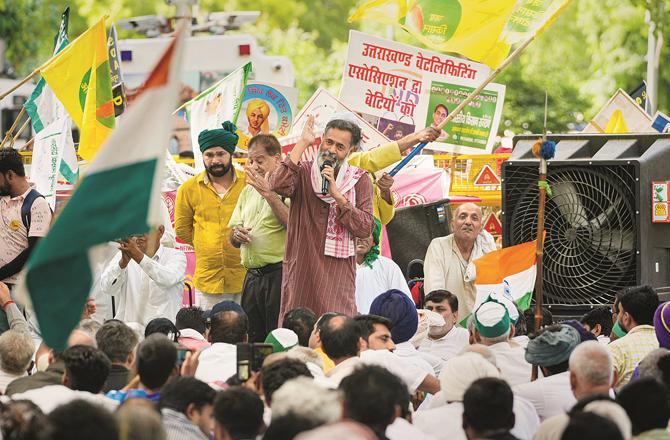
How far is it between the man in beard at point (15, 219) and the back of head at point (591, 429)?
5.03 m

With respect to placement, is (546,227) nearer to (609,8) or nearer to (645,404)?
(645,404)

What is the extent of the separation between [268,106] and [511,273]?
533cm

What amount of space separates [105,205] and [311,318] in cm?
370

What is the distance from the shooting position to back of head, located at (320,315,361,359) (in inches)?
310

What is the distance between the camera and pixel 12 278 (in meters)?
9.91

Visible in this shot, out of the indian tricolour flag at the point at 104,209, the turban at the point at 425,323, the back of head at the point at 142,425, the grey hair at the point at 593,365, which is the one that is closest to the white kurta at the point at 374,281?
the turban at the point at 425,323

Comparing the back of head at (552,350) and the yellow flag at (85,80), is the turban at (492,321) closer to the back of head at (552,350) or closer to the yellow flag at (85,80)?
the back of head at (552,350)

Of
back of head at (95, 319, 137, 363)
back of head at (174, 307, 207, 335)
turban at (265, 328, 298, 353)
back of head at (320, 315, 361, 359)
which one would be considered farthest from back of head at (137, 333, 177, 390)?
back of head at (174, 307, 207, 335)

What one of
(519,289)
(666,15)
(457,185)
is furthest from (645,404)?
(666,15)

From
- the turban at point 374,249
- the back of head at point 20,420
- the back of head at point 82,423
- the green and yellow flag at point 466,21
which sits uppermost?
the green and yellow flag at point 466,21

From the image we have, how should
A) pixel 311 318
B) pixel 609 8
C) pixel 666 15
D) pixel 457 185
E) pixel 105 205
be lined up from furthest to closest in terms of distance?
pixel 609 8, pixel 666 15, pixel 457 185, pixel 311 318, pixel 105 205

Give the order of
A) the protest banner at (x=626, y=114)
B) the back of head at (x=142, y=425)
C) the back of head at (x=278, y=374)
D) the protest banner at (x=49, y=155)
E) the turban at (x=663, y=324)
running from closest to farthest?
1. the back of head at (x=142, y=425)
2. the back of head at (x=278, y=374)
3. the turban at (x=663, y=324)
4. the protest banner at (x=49, y=155)
5. the protest banner at (x=626, y=114)

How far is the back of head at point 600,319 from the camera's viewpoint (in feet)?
34.8

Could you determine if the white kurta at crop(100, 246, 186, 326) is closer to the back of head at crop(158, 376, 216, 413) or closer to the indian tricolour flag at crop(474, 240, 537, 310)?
the indian tricolour flag at crop(474, 240, 537, 310)
